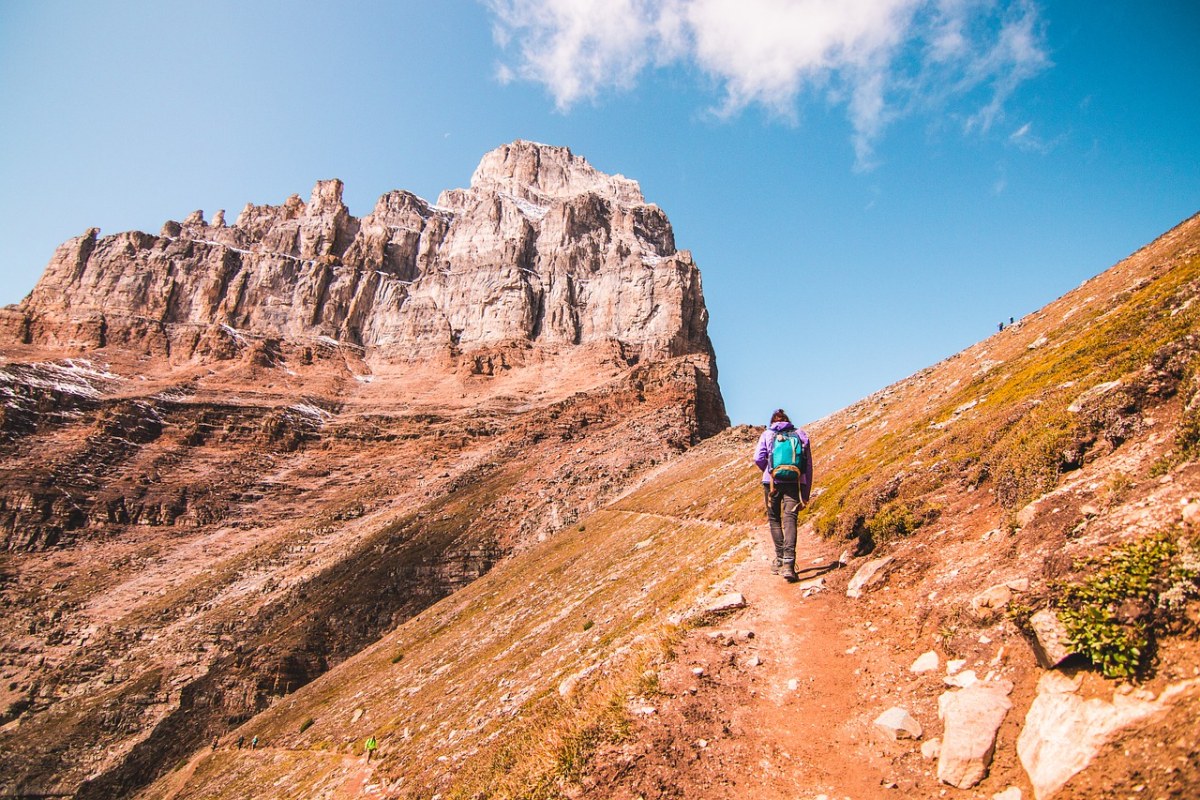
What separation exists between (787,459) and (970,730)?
285 inches

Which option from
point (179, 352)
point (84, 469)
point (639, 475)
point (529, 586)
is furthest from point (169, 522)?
point (529, 586)

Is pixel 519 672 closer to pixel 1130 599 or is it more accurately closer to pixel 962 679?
pixel 962 679

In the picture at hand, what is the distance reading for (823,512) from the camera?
17.1 meters

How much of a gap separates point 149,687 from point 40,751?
24.5 feet

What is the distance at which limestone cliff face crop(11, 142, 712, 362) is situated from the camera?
146125 mm

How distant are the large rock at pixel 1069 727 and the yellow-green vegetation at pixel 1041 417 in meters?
3.68

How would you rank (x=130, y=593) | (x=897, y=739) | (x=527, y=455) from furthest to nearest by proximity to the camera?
(x=527, y=455) < (x=130, y=593) < (x=897, y=739)

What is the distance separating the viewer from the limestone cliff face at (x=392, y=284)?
146125mm

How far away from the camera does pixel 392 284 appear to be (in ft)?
574

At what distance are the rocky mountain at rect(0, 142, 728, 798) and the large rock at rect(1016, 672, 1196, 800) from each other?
163 feet

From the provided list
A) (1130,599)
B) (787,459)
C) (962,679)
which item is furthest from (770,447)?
(1130,599)

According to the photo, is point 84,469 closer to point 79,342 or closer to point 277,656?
point 79,342

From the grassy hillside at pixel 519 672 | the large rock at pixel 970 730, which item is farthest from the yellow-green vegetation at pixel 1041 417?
the grassy hillside at pixel 519 672

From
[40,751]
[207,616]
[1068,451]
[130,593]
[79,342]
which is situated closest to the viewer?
[1068,451]
